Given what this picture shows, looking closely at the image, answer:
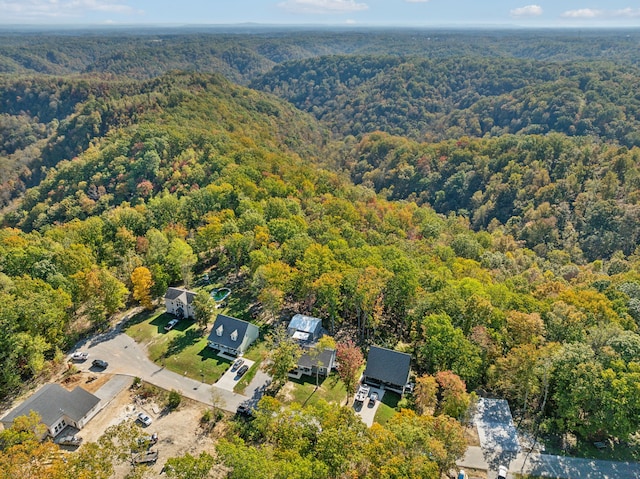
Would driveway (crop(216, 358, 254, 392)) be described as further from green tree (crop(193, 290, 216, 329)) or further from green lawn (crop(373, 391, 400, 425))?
green lawn (crop(373, 391, 400, 425))

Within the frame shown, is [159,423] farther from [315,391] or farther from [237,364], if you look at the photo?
[315,391]

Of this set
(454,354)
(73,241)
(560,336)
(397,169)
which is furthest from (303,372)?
(397,169)

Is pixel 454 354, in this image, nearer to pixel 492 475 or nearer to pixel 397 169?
pixel 492 475

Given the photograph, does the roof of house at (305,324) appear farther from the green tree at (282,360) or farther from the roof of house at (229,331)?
the roof of house at (229,331)

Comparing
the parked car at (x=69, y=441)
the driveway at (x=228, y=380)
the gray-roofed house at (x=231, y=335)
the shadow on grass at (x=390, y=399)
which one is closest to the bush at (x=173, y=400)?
the driveway at (x=228, y=380)

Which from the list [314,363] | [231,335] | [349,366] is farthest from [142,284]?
[349,366]

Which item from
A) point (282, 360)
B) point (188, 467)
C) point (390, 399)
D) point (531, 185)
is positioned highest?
point (188, 467)

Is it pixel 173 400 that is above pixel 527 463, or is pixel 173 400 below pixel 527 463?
above
